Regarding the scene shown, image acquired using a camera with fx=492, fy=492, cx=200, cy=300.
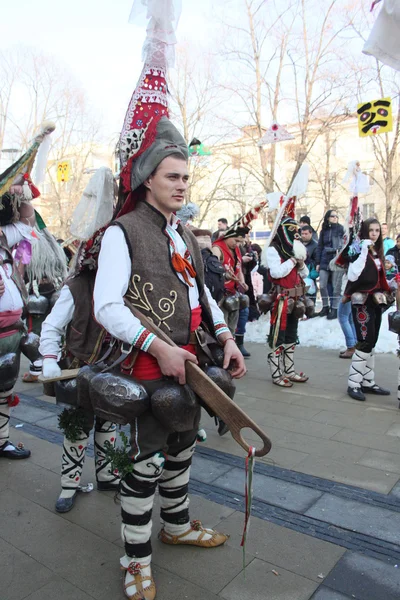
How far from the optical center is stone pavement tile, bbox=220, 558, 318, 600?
85.7 inches

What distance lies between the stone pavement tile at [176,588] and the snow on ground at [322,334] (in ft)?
19.3

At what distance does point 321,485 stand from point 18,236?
295 centimetres

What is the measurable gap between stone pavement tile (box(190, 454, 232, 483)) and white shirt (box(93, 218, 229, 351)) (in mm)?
1715

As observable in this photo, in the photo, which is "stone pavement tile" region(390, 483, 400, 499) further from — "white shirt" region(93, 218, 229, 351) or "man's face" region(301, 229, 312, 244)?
"man's face" region(301, 229, 312, 244)

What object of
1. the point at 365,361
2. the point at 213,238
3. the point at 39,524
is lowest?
the point at 39,524

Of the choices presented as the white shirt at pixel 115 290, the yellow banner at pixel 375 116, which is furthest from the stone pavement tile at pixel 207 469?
the yellow banner at pixel 375 116

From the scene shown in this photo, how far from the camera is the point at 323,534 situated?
2.66 metres

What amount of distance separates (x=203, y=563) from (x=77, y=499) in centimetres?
107

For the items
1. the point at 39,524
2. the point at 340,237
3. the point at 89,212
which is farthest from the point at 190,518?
the point at 340,237

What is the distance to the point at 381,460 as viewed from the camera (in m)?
3.62

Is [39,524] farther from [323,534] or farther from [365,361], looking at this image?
[365,361]

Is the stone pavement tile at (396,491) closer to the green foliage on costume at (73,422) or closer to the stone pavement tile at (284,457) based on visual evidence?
the stone pavement tile at (284,457)

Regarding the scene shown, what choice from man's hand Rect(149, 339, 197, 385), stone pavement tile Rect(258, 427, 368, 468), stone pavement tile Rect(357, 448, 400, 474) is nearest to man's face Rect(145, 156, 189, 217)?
man's hand Rect(149, 339, 197, 385)

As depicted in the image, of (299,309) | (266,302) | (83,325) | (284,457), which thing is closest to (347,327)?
(299,309)
